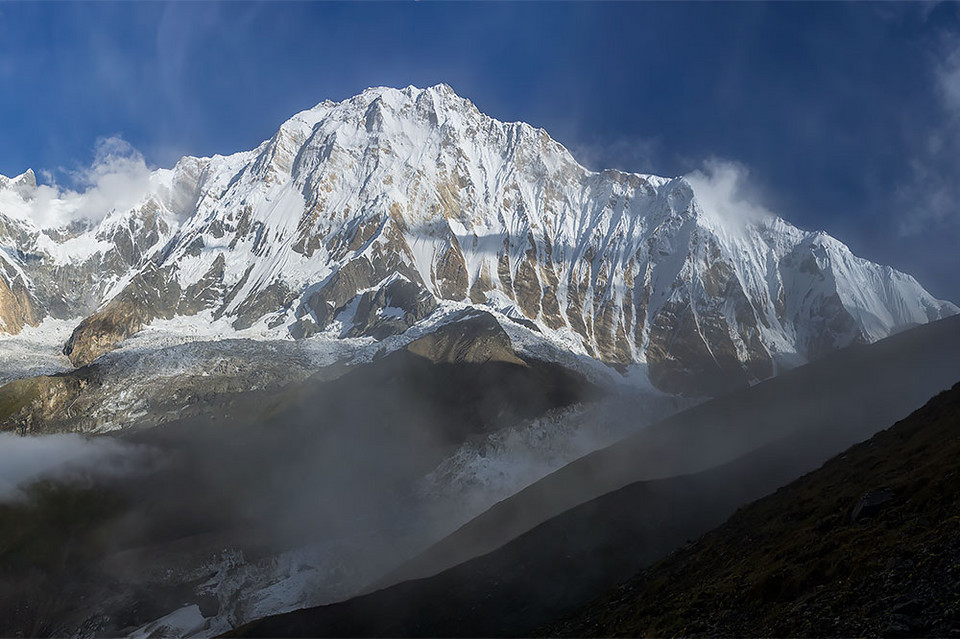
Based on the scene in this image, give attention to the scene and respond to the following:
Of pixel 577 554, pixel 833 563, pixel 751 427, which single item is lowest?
pixel 577 554

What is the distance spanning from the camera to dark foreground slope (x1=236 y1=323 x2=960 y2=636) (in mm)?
76062

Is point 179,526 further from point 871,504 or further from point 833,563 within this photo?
point 833,563

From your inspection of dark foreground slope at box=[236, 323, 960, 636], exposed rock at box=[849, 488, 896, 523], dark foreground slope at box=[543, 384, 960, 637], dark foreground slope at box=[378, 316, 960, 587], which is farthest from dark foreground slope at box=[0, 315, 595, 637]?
exposed rock at box=[849, 488, 896, 523]

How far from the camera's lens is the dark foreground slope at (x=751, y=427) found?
115375 millimetres

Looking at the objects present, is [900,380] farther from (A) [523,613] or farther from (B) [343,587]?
(B) [343,587]

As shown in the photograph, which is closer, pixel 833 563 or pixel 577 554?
pixel 833 563

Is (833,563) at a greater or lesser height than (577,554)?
greater

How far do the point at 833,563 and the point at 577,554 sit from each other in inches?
2267

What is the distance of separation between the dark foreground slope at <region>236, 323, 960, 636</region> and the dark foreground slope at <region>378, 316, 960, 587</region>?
4.19 feet

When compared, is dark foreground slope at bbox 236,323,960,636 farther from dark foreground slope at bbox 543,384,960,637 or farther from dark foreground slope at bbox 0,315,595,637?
dark foreground slope at bbox 0,315,595,637

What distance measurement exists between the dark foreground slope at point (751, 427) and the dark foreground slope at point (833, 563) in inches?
1905

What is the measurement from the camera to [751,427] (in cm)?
14400

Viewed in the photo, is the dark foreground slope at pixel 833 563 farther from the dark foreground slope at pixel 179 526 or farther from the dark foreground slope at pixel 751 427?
the dark foreground slope at pixel 179 526

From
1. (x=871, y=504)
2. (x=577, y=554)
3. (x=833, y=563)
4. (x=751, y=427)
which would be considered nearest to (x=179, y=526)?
→ (x=577, y=554)
